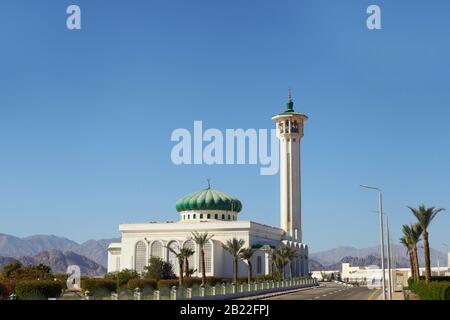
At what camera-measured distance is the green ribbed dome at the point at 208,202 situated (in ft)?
271

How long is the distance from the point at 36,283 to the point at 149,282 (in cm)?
1308

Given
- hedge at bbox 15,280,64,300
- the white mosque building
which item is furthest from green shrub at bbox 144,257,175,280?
hedge at bbox 15,280,64,300

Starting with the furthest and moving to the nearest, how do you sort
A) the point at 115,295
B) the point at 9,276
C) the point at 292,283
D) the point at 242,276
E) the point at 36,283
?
1. the point at 242,276
2. the point at 292,283
3. the point at 9,276
4. the point at 36,283
5. the point at 115,295

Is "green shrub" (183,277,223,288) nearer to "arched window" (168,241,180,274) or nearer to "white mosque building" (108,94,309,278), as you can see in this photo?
"white mosque building" (108,94,309,278)

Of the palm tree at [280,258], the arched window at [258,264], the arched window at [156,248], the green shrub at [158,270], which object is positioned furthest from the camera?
the arched window at [156,248]

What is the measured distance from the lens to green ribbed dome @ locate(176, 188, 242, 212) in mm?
82688

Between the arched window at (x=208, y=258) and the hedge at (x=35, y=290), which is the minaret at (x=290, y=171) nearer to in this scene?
the arched window at (x=208, y=258)

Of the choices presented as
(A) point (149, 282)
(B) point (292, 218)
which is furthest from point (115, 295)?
(B) point (292, 218)

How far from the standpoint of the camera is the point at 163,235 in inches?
3066

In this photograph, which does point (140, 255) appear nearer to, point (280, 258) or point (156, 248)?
point (156, 248)

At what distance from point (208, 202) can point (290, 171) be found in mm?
14953

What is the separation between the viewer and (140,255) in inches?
3071

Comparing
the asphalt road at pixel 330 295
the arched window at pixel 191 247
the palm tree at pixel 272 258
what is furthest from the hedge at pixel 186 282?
the arched window at pixel 191 247
